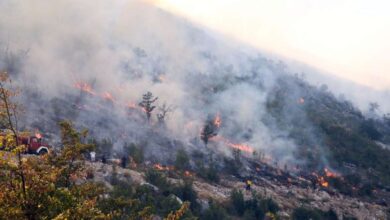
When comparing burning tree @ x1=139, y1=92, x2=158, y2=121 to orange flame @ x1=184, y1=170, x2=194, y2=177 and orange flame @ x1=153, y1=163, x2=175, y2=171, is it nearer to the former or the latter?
orange flame @ x1=153, y1=163, x2=175, y2=171

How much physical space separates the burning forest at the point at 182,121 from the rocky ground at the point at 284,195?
160 mm

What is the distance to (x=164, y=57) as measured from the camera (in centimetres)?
5444

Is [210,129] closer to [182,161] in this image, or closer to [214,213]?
[182,161]

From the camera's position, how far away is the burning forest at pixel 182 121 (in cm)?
2914

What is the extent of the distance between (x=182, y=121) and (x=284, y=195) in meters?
14.6

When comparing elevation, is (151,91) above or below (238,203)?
above

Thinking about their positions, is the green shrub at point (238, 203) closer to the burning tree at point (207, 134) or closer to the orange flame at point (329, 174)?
the burning tree at point (207, 134)

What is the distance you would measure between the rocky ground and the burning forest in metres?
0.16

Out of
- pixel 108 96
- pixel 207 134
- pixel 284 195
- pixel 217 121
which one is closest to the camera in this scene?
pixel 284 195

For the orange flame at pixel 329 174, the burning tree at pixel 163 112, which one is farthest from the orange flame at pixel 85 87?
the orange flame at pixel 329 174

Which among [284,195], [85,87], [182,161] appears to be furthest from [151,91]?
[284,195]

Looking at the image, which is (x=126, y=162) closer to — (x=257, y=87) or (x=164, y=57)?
(x=164, y=57)

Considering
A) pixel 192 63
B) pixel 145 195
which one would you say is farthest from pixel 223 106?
pixel 145 195

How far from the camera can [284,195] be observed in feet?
113
